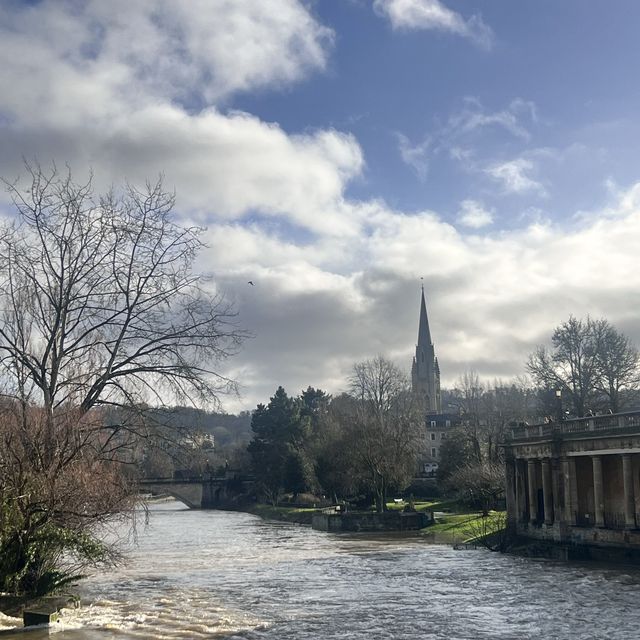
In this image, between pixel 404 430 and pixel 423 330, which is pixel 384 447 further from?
pixel 423 330

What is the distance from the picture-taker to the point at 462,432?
91.4m

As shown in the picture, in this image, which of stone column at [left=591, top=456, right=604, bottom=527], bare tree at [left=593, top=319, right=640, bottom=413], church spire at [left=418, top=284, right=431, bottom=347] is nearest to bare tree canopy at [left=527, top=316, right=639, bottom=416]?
bare tree at [left=593, top=319, right=640, bottom=413]

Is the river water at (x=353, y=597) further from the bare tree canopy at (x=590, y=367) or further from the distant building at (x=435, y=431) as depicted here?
the distant building at (x=435, y=431)

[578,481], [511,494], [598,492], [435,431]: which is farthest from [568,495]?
[435,431]

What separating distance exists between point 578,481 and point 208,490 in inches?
3460

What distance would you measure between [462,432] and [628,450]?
1980 inches

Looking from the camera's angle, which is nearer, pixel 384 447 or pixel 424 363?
pixel 384 447

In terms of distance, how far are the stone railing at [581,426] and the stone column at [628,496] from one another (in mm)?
1838

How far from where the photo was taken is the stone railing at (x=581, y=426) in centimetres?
4188

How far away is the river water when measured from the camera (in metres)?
23.9

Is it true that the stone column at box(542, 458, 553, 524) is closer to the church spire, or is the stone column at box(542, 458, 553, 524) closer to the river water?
the river water

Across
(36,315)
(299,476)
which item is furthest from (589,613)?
(299,476)

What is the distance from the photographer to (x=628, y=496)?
137 ft

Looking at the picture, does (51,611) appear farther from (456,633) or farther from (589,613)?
(589,613)
